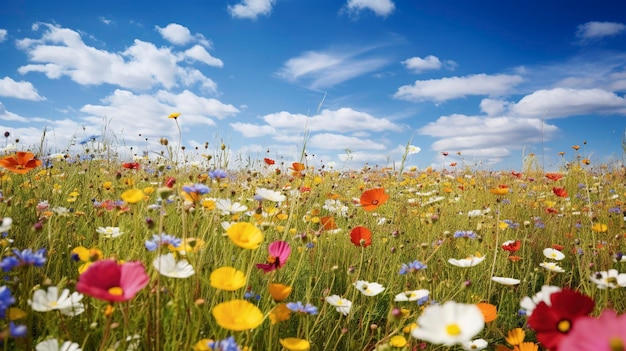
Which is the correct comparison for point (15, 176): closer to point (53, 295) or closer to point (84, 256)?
point (84, 256)

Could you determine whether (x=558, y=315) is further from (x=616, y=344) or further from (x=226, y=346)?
(x=226, y=346)

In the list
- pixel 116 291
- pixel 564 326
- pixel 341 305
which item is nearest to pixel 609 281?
pixel 564 326

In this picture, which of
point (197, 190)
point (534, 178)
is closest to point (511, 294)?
point (197, 190)

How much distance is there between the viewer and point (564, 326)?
29.0 inches

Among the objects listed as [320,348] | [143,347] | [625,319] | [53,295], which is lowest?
→ [320,348]

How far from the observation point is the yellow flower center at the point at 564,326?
735 mm

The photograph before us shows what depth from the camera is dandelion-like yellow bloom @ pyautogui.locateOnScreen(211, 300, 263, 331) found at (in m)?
0.88

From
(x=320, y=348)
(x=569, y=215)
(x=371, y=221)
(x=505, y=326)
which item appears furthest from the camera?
(x=569, y=215)

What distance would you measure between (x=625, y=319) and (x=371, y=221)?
2720mm

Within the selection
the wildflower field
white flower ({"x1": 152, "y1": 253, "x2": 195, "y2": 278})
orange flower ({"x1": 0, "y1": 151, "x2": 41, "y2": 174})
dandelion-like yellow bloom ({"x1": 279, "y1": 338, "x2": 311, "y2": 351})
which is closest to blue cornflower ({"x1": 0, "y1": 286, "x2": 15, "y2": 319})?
the wildflower field

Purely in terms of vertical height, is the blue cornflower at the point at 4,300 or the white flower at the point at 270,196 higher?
the white flower at the point at 270,196

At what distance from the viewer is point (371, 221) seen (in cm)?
324

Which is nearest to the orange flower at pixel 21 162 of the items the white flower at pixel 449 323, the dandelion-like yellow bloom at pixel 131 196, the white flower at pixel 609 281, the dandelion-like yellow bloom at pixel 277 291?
the dandelion-like yellow bloom at pixel 131 196

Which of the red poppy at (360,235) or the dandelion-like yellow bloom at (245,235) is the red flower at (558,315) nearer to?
the dandelion-like yellow bloom at (245,235)
